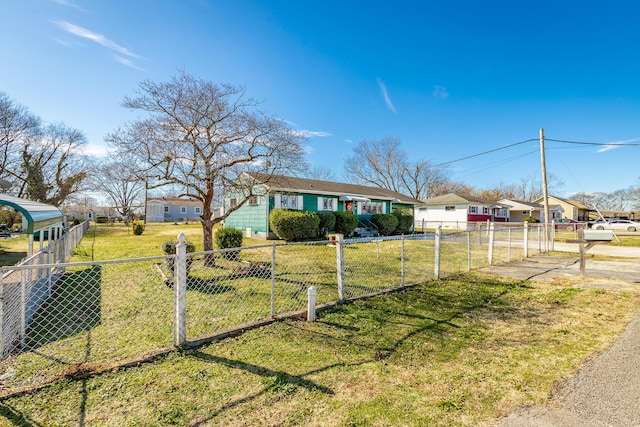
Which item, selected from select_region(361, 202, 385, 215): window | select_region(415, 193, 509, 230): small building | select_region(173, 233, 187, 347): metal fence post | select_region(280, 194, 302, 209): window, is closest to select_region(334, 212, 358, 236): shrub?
select_region(280, 194, 302, 209): window

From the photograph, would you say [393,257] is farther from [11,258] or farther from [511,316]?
[11,258]

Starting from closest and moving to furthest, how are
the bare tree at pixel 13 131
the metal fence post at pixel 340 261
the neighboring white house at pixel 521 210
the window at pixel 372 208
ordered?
1. the metal fence post at pixel 340 261
2. the window at pixel 372 208
3. the bare tree at pixel 13 131
4. the neighboring white house at pixel 521 210

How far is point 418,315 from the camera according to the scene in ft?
16.1

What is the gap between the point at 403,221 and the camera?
2284cm

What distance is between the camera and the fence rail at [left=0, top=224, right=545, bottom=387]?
3.48 m

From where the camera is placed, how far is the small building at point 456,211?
30.8 metres

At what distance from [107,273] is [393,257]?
898 cm

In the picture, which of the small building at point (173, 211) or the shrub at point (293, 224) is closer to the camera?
the shrub at point (293, 224)

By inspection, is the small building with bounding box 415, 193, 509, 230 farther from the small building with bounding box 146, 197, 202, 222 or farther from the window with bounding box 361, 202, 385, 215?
the small building with bounding box 146, 197, 202, 222

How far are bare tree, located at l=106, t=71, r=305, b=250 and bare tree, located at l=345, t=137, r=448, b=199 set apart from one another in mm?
33947

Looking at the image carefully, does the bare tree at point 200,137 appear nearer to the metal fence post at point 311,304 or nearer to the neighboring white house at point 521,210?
the metal fence post at point 311,304

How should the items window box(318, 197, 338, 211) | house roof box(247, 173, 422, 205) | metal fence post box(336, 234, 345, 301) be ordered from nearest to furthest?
1. metal fence post box(336, 234, 345, 301)
2. house roof box(247, 173, 422, 205)
3. window box(318, 197, 338, 211)

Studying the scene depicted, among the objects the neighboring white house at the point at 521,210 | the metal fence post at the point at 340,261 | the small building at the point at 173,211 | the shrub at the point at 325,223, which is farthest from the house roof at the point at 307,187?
the small building at the point at 173,211

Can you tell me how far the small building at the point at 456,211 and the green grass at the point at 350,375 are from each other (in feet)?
85.8
